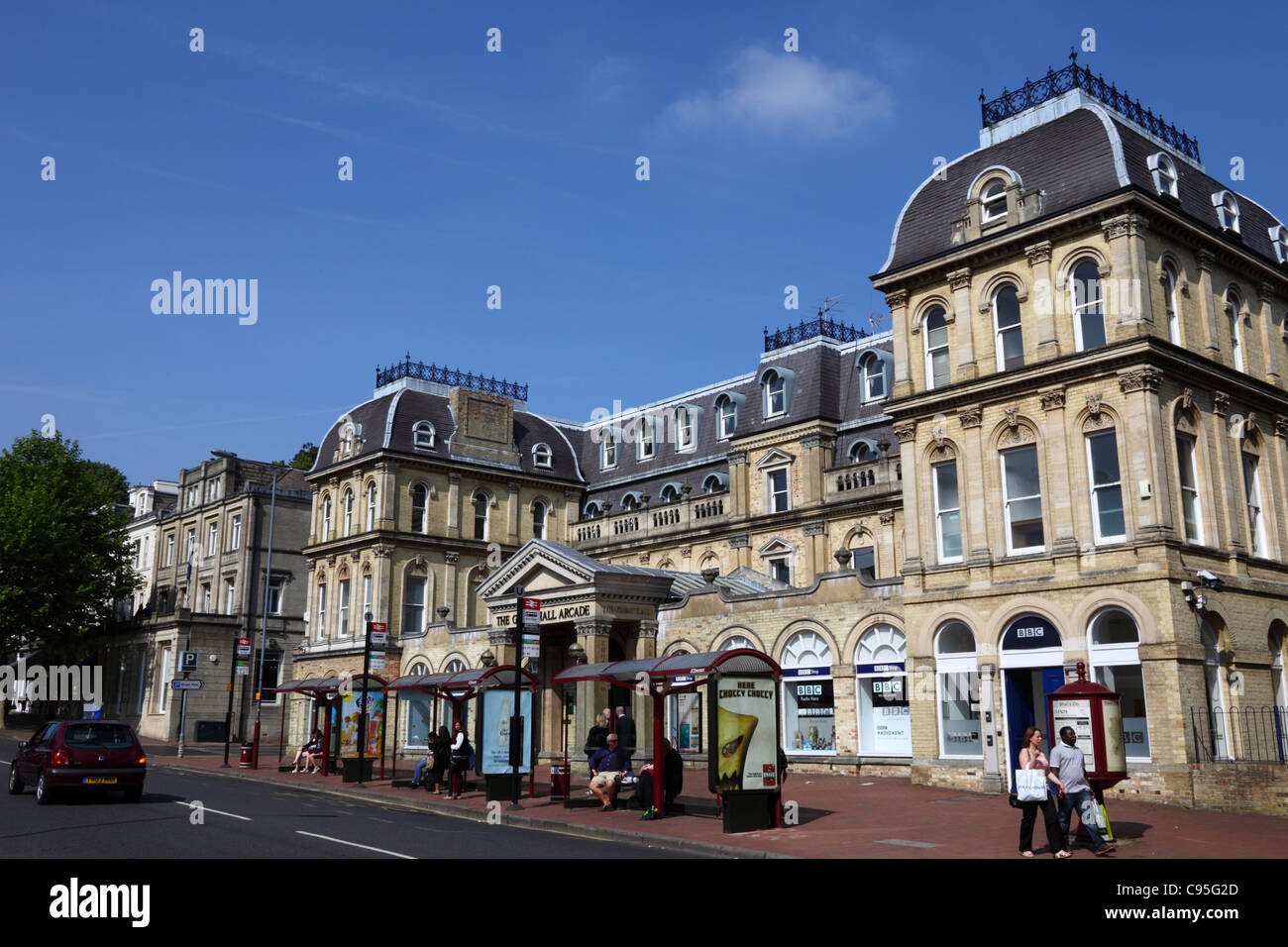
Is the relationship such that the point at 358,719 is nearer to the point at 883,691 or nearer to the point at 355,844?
the point at 883,691

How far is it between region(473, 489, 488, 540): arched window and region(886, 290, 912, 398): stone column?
28.3 metres

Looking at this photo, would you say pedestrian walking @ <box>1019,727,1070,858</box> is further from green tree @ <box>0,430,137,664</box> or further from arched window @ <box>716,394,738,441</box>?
green tree @ <box>0,430,137,664</box>

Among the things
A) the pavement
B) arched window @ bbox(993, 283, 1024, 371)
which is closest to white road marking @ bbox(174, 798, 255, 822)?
the pavement

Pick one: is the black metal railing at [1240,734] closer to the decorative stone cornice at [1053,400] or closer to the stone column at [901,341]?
the decorative stone cornice at [1053,400]

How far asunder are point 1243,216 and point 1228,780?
16940 mm

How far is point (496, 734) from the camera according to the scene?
25.3m

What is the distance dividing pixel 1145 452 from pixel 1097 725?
9.03 m

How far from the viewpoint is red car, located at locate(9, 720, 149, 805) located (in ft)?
69.7

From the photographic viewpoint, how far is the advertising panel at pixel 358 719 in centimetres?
3209

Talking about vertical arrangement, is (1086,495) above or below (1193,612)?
above

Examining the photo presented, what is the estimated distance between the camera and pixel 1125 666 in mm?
24406

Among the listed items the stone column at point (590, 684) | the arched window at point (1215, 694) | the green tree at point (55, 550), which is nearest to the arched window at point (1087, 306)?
the arched window at point (1215, 694)

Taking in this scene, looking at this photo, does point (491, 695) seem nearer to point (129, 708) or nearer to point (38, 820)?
point (38, 820)
